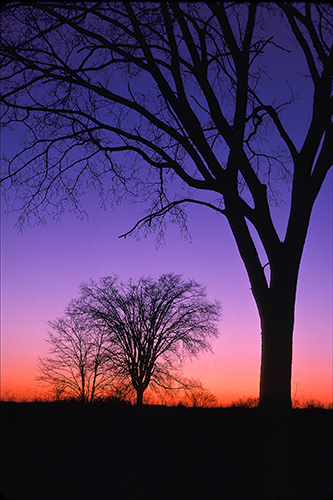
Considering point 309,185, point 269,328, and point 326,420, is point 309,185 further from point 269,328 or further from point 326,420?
point 326,420

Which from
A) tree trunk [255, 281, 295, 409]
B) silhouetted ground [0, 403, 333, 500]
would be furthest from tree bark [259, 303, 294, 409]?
silhouetted ground [0, 403, 333, 500]

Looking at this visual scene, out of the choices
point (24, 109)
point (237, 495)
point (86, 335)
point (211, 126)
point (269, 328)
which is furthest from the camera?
point (86, 335)

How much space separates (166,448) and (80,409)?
140cm

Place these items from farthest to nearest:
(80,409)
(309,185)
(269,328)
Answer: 1. (309,185)
2. (269,328)
3. (80,409)

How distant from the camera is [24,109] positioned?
9.45m

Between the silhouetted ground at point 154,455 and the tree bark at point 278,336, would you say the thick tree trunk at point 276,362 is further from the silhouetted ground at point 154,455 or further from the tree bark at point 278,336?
the silhouetted ground at point 154,455

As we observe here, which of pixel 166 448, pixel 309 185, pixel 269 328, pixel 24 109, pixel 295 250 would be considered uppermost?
pixel 24 109

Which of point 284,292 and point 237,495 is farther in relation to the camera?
point 284,292

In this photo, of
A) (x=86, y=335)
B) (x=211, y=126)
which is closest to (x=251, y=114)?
(x=211, y=126)

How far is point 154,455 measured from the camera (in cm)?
598

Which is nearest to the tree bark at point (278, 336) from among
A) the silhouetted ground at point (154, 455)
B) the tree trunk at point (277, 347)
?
the tree trunk at point (277, 347)

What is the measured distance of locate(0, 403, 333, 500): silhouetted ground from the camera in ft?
17.5

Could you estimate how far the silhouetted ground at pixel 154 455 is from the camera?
17.5 ft

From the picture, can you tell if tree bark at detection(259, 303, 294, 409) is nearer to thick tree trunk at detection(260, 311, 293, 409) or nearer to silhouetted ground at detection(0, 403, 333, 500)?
thick tree trunk at detection(260, 311, 293, 409)
